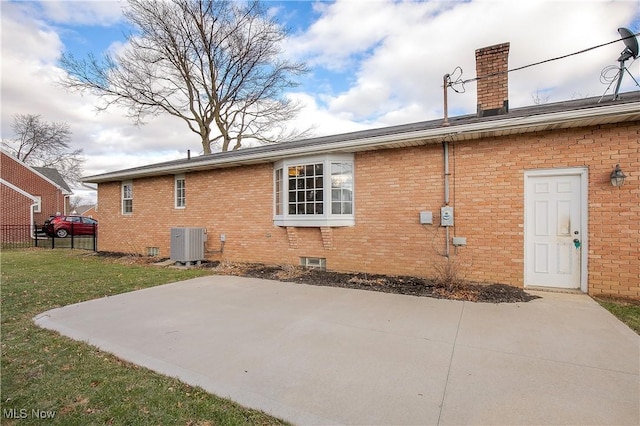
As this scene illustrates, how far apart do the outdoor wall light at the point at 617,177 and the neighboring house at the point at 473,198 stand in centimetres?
10

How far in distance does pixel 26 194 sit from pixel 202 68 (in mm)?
13655

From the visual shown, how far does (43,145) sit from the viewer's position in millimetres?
31672

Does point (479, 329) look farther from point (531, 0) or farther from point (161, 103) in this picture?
point (161, 103)

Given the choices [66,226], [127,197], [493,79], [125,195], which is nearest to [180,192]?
[127,197]

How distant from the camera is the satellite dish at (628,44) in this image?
5.62 m

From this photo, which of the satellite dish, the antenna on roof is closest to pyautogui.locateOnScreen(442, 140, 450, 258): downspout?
the antenna on roof

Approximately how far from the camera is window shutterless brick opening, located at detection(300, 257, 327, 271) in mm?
8227

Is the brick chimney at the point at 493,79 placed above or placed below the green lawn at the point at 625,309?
above

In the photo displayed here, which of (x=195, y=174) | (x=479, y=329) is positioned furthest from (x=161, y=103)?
(x=479, y=329)

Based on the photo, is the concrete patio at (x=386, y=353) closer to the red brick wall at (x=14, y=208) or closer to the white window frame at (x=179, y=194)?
the white window frame at (x=179, y=194)

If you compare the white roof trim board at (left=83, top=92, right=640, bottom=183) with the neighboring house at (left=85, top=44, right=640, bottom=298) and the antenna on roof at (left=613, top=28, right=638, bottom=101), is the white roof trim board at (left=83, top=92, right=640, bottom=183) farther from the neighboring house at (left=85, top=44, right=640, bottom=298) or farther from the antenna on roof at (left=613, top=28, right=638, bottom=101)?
the antenna on roof at (left=613, top=28, right=638, bottom=101)

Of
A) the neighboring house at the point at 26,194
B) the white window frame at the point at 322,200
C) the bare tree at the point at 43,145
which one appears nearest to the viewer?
the white window frame at the point at 322,200

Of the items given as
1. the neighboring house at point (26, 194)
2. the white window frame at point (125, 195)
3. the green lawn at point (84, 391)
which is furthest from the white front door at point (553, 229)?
the neighboring house at point (26, 194)

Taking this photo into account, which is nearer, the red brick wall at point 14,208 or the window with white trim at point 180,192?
the window with white trim at point 180,192
